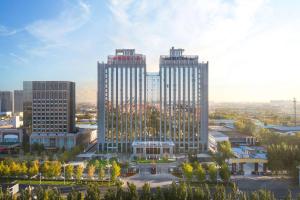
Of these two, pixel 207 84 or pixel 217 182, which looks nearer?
pixel 217 182

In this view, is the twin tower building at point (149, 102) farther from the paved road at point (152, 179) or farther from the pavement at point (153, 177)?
the paved road at point (152, 179)

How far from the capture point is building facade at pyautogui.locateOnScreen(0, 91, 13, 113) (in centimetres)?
13025

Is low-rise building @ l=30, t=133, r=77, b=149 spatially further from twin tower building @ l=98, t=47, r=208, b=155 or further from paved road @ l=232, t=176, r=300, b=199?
paved road @ l=232, t=176, r=300, b=199

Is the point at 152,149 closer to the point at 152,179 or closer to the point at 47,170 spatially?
the point at 152,179

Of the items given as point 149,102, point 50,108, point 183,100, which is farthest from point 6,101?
point 183,100

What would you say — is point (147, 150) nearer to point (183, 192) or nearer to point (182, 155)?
point (182, 155)

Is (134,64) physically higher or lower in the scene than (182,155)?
higher

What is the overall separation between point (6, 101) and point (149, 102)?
97.0 m

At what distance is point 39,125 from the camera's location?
64875 millimetres

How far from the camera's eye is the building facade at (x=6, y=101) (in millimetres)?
130250

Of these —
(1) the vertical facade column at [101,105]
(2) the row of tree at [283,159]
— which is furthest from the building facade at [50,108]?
(2) the row of tree at [283,159]

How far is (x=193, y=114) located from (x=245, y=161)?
21536mm

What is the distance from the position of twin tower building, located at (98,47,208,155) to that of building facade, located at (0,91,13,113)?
87.9m

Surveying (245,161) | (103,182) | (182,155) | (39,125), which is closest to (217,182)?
(245,161)
